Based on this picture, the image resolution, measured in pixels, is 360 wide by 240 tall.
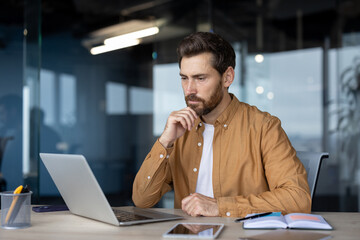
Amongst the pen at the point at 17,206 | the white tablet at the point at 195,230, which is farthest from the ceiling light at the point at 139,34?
the white tablet at the point at 195,230

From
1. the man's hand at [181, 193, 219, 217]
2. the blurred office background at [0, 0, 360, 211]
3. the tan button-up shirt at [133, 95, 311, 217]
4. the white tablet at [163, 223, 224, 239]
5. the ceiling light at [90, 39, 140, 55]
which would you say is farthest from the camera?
the ceiling light at [90, 39, 140, 55]

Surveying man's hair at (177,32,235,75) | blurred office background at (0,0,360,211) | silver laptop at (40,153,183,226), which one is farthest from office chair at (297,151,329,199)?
blurred office background at (0,0,360,211)

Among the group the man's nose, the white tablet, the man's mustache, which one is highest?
the man's nose

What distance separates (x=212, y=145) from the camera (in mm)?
2248

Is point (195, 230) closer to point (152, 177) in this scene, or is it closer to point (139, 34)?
point (152, 177)

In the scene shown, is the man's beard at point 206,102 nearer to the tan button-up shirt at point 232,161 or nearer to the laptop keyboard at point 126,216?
the tan button-up shirt at point 232,161

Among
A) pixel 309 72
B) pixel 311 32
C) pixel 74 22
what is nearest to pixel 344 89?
pixel 309 72

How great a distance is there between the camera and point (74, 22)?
16.3ft

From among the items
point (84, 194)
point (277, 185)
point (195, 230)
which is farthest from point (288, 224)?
point (84, 194)

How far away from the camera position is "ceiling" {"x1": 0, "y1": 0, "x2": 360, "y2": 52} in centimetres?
497

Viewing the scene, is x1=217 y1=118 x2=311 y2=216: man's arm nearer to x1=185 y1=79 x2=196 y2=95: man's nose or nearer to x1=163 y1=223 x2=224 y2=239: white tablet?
x1=163 y1=223 x2=224 y2=239: white tablet

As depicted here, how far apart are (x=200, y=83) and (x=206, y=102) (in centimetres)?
10

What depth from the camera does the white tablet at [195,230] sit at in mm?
1400

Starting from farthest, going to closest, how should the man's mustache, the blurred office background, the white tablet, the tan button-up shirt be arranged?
the blurred office background
the man's mustache
the tan button-up shirt
the white tablet
